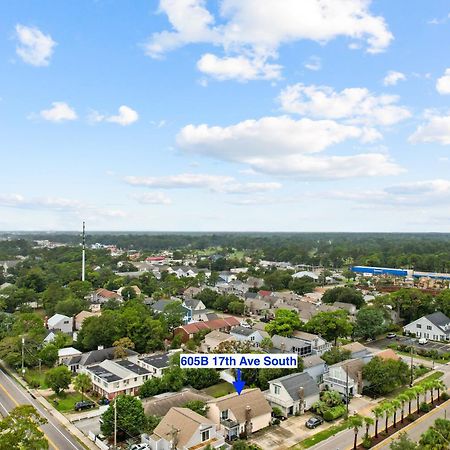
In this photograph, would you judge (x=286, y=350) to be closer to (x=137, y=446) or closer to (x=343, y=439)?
(x=343, y=439)

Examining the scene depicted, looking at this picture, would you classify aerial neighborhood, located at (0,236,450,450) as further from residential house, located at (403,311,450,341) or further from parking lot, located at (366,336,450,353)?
parking lot, located at (366,336,450,353)

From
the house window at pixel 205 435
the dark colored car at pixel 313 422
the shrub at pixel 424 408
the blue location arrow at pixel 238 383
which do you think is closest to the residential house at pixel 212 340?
the blue location arrow at pixel 238 383

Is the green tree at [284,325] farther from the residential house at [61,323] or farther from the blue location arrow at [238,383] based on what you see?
the residential house at [61,323]

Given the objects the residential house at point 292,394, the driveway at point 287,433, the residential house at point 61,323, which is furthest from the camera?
the residential house at point 61,323

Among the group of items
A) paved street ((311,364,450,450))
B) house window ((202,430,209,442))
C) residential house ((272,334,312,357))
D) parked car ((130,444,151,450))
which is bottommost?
paved street ((311,364,450,450))

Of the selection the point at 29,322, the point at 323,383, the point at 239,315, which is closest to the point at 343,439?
the point at 323,383

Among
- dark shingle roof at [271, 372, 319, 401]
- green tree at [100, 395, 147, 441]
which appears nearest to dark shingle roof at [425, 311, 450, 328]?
dark shingle roof at [271, 372, 319, 401]
